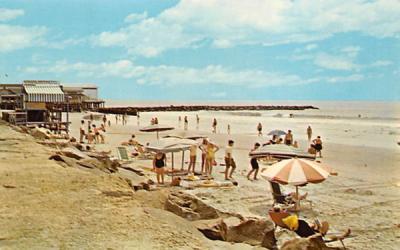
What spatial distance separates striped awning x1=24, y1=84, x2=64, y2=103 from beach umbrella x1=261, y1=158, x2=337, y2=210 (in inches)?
1316

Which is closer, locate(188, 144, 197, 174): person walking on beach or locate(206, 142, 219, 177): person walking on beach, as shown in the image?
locate(188, 144, 197, 174): person walking on beach

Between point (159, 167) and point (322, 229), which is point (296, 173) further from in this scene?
point (159, 167)

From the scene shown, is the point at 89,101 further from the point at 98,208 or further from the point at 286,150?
the point at 98,208

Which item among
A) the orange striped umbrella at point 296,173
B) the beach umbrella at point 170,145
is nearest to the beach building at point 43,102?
the beach umbrella at point 170,145

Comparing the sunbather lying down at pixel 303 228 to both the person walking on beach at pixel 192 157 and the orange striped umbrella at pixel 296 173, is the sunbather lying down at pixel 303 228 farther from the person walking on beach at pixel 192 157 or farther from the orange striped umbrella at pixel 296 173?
the person walking on beach at pixel 192 157

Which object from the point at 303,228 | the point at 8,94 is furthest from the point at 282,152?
the point at 8,94

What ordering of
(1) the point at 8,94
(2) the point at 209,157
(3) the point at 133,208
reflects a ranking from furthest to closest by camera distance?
(1) the point at 8,94 < (2) the point at 209,157 < (3) the point at 133,208

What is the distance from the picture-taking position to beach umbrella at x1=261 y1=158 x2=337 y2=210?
1005 cm

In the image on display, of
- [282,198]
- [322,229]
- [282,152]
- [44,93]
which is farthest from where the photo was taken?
[44,93]

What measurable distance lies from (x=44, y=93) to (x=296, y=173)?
116 ft

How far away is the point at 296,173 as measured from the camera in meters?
10.1

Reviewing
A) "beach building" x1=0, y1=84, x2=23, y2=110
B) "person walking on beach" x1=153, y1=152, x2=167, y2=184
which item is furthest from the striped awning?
"person walking on beach" x1=153, y1=152, x2=167, y2=184

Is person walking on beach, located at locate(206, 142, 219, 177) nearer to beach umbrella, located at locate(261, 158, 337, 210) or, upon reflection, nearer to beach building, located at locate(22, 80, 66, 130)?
beach umbrella, located at locate(261, 158, 337, 210)

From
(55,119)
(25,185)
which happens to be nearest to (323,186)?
(25,185)
